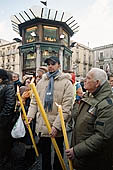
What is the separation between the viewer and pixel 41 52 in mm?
17109

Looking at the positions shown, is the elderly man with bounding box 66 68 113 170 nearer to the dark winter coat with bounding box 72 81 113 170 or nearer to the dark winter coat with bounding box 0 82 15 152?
the dark winter coat with bounding box 72 81 113 170

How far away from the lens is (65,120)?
273 centimetres

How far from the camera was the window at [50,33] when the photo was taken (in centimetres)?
1728

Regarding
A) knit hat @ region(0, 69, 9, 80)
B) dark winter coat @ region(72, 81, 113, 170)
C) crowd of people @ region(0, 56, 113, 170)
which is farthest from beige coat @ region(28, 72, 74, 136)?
knit hat @ region(0, 69, 9, 80)

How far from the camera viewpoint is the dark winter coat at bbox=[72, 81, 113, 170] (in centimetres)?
183

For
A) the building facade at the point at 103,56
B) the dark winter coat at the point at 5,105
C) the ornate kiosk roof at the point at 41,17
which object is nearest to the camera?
the dark winter coat at the point at 5,105

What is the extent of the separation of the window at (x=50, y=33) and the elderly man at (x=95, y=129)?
1594 centimetres

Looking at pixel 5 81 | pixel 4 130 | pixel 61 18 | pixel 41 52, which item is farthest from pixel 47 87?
pixel 61 18

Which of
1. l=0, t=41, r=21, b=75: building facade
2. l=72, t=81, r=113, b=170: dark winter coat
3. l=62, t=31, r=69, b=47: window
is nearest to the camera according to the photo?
l=72, t=81, r=113, b=170: dark winter coat

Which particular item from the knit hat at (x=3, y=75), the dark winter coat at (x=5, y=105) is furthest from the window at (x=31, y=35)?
the dark winter coat at (x=5, y=105)

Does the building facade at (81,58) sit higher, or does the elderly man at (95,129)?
A: the building facade at (81,58)

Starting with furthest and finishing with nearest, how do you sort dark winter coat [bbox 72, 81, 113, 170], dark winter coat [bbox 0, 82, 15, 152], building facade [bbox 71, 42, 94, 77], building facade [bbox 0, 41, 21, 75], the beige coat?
building facade [bbox 0, 41, 21, 75] → building facade [bbox 71, 42, 94, 77] → dark winter coat [bbox 0, 82, 15, 152] → the beige coat → dark winter coat [bbox 72, 81, 113, 170]

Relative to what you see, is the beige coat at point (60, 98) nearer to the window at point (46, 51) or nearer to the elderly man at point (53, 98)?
the elderly man at point (53, 98)

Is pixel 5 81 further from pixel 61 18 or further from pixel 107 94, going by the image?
pixel 61 18
